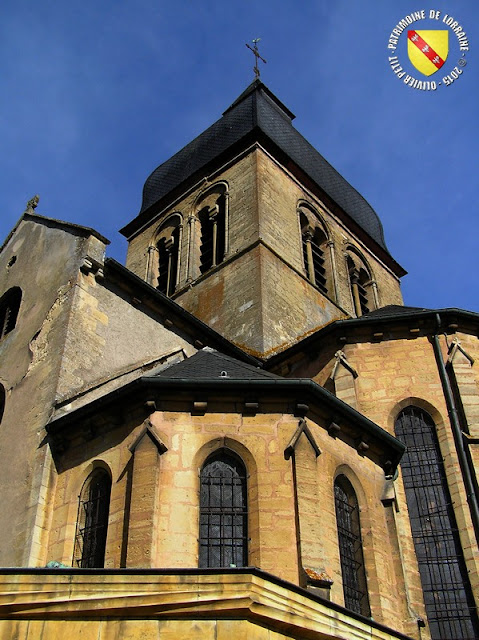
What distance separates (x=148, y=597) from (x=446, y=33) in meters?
14.9

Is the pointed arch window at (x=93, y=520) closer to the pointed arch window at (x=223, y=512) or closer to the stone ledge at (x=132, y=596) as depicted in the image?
the pointed arch window at (x=223, y=512)

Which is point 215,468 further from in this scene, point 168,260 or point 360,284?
point 360,284

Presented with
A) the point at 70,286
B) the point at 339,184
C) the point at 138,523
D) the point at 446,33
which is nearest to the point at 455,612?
the point at 138,523

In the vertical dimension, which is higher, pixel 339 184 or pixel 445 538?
pixel 339 184

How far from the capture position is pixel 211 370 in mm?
10328

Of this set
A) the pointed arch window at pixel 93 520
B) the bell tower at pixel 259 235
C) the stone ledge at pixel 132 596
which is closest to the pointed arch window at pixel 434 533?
the bell tower at pixel 259 235

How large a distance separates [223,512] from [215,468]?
59 centimetres

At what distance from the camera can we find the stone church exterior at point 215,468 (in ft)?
21.3

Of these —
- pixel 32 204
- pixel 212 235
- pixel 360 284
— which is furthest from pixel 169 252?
pixel 32 204

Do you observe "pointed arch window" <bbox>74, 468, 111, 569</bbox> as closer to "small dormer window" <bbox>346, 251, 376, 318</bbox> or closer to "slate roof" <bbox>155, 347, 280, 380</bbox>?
"slate roof" <bbox>155, 347, 280, 380</bbox>

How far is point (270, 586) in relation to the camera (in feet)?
21.9

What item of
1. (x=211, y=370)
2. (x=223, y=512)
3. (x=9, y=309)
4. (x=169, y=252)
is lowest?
(x=223, y=512)

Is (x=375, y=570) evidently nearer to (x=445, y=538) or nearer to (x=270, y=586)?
(x=445, y=538)

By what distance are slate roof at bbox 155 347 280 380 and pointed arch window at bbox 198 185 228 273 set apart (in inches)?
362
